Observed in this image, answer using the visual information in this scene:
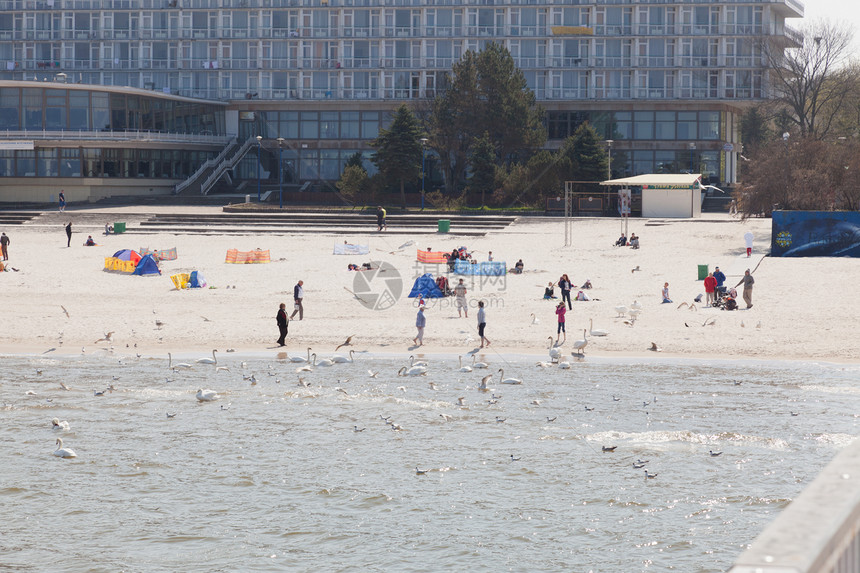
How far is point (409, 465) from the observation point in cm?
1759

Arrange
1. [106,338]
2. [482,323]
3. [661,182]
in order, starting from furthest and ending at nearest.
A: [661,182] < [106,338] < [482,323]

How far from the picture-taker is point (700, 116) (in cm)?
7631

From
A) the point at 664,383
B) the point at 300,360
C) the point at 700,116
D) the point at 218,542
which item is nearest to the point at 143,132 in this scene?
the point at 700,116

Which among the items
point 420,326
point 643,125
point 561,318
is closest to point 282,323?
point 420,326

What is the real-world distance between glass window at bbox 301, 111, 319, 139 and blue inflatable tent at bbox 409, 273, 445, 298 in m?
48.0

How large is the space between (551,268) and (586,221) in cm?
1598

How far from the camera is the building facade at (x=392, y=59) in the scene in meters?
76.6

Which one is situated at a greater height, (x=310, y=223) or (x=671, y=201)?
(x=671, y=201)

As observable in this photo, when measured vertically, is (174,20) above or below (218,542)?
above

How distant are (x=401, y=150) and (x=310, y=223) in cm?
956

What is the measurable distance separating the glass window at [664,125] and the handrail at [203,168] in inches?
1303

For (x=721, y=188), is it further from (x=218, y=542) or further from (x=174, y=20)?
(x=218, y=542)

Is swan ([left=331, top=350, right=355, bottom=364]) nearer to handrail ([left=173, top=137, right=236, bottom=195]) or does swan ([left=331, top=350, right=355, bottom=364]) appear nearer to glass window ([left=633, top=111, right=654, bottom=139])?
handrail ([left=173, top=137, right=236, bottom=195])

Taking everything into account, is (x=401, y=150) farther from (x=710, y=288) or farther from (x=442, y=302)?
(x=710, y=288)
